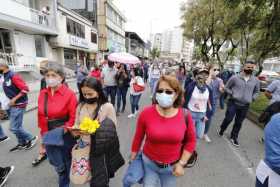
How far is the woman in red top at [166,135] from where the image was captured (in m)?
1.68

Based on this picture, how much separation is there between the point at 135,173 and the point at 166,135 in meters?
0.56

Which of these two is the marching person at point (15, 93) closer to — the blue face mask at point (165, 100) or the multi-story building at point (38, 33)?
the blue face mask at point (165, 100)

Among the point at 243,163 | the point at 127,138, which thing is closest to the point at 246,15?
the point at 243,163

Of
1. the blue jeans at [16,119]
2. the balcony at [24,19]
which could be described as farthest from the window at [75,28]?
the blue jeans at [16,119]

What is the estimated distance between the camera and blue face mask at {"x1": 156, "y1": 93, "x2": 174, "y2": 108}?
171cm

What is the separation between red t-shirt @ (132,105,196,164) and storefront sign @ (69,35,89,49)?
18.5 meters

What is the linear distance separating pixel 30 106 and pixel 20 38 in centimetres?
904

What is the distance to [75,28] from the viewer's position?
64.0 ft

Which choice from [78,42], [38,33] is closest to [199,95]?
[38,33]

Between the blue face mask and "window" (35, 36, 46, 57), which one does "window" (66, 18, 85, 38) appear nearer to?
"window" (35, 36, 46, 57)

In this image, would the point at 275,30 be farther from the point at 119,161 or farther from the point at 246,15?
the point at 119,161

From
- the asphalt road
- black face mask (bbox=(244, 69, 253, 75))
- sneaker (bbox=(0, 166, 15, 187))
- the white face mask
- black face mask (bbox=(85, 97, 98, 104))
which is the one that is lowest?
the asphalt road

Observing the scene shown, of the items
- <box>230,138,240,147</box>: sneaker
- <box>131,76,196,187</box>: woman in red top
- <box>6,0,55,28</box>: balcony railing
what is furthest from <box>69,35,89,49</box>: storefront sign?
<box>131,76,196,187</box>: woman in red top

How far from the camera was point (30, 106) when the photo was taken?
266 inches
